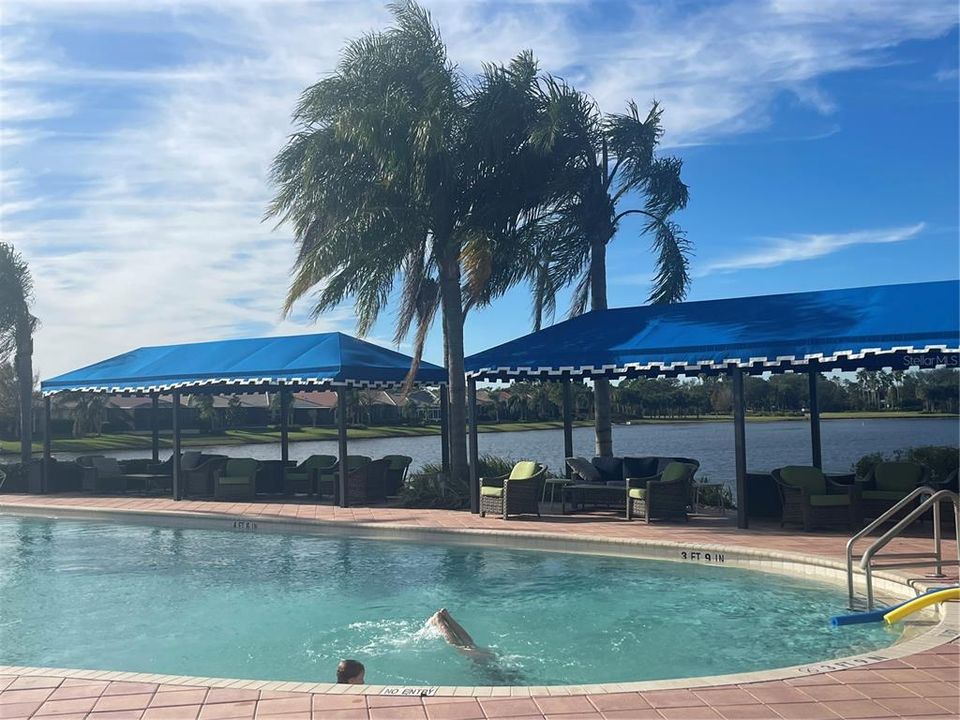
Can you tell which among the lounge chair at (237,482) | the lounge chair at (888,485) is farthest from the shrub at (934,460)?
the lounge chair at (237,482)

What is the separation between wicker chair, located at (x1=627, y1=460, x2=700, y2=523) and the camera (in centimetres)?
1281

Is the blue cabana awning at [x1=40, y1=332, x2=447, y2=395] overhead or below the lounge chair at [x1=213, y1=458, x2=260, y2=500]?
overhead

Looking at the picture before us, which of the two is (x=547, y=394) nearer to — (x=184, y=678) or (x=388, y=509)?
(x=388, y=509)

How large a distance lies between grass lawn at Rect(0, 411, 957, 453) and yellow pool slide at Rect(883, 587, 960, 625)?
48.4 metres

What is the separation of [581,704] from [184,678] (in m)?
2.51

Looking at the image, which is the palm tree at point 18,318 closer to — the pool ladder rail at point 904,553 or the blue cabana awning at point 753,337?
the blue cabana awning at point 753,337

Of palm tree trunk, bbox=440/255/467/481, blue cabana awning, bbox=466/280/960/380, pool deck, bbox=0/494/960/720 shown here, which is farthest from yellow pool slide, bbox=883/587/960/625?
palm tree trunk, bbox=440/255/467/481

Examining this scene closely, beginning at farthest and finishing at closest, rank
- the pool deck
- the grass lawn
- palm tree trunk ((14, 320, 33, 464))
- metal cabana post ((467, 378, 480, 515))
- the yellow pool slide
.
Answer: the grass lawn, palm tree trunk ((14, 320, 33, 464)), metal cabana post ((467, 378, 480, 515)), the yellow pool slide, the pool deck

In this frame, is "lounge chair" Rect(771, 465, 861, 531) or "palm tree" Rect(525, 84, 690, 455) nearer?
"lounge chair" Rect(771, 465, 861, 531)

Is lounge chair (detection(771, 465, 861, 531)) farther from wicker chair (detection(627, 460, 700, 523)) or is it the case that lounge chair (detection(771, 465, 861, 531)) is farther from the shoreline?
the shoreline

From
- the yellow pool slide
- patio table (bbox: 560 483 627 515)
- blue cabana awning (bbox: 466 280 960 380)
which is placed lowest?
the yellow pool slide

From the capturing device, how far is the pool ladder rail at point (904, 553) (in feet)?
23.7

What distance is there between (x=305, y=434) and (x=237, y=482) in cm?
5748

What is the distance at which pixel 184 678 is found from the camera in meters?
5.72
